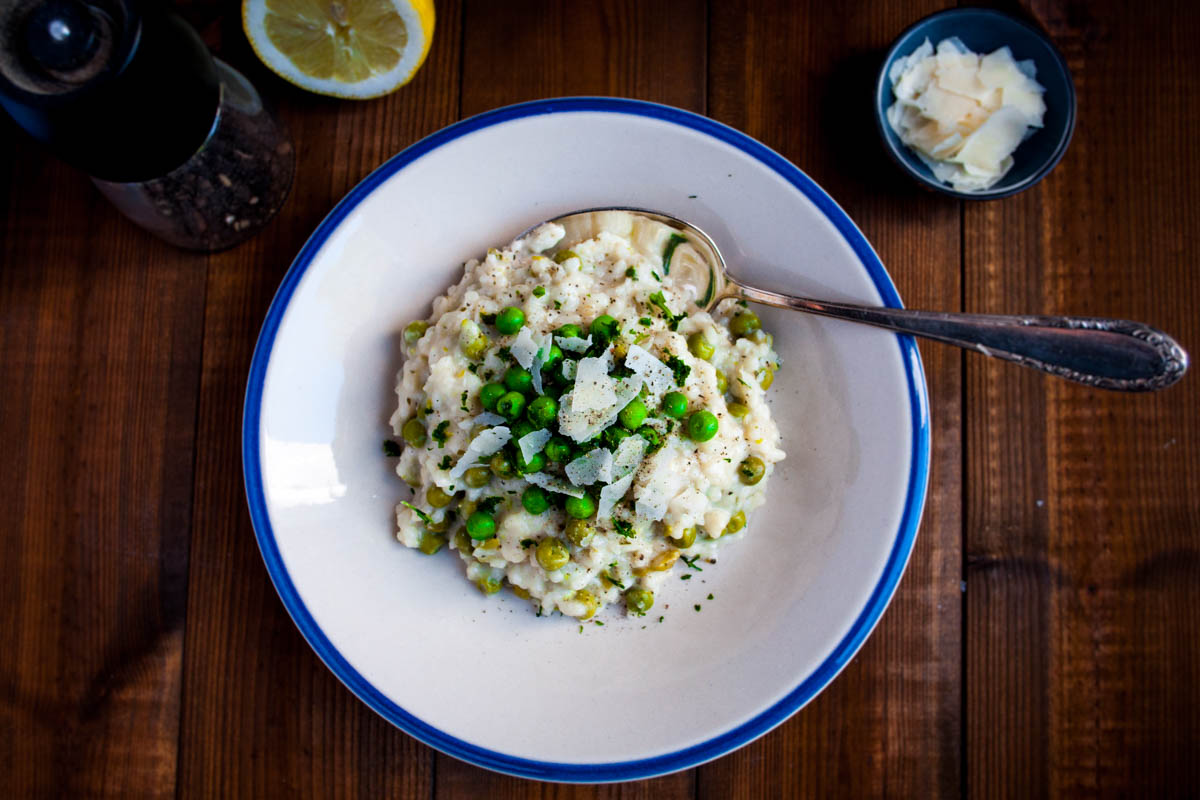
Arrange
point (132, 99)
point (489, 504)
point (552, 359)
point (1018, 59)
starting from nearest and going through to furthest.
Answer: point (132, 99) → point (552, 359) → point (489, 504) → point (1018, 59)

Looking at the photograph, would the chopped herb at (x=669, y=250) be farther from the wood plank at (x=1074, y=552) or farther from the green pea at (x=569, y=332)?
the wood plank at (x=1074, y=552)

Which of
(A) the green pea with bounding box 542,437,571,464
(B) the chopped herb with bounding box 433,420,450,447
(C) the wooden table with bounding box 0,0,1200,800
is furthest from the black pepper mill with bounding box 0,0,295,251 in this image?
(A) the green pea with bounding box 542,437,571,464

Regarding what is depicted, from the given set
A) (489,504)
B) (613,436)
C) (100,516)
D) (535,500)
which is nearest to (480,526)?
(489,504)

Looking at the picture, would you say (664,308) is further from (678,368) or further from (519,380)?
(519,380)

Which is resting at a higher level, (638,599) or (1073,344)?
(1073,344)

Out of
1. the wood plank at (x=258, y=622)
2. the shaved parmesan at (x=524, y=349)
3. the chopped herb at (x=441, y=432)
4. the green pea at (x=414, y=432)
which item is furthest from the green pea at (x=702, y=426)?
the wood plank at (x=258, y=622)

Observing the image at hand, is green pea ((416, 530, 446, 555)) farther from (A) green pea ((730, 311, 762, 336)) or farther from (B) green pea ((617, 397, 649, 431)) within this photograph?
(A) green pea ((730, 311, 762, 336))
